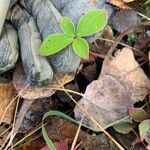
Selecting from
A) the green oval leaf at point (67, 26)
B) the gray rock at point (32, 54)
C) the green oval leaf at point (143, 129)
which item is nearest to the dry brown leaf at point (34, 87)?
the gray rock at point (32, 54)

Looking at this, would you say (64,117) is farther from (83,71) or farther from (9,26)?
(9,26)

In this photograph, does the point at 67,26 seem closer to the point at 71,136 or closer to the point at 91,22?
the point at 91,22

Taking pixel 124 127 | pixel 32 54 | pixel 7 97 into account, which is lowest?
pixel 124 127

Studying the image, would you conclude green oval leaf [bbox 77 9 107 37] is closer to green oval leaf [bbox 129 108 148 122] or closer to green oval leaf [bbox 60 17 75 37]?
green oval leaf [bbox 60 17 75 37]

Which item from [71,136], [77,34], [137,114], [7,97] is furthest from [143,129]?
[7,97]

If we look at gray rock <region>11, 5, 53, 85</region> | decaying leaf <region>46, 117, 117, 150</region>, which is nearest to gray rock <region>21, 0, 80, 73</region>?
gray rock <region>11, 5, 53, 85</region>

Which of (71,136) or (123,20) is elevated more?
(123,20)
